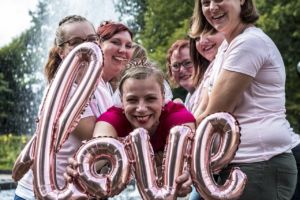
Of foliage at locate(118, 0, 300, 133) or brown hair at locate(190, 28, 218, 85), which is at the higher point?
foliage at locate(118, 0, 300, 133)

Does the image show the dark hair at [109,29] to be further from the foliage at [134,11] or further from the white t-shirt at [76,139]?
the foliage at [134,11]

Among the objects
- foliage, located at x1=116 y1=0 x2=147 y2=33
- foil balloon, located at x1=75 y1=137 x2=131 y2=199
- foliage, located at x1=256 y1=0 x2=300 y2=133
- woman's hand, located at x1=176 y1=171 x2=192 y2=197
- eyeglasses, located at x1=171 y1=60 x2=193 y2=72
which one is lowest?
woman's hand, located at x1=176 y1=171 x2=192 y2=197

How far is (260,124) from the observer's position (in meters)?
2.86

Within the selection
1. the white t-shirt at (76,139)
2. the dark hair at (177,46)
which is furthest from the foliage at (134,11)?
the white t-shirt at (76,139)

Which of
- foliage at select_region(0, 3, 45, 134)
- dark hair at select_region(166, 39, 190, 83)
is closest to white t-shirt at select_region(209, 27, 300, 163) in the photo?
dark hair at select_region(166, 39, 190, 83)

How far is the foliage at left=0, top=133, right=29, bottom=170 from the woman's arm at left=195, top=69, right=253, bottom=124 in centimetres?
1769

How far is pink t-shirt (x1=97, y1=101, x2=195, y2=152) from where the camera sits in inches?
107

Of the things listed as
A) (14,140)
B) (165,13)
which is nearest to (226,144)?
(14,140)

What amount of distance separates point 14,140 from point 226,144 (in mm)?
21684

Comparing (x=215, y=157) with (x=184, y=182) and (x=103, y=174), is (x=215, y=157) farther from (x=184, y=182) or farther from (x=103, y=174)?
(x=103, y=174)

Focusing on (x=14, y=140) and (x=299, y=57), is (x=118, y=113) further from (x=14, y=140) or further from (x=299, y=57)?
(x=14, y=140)

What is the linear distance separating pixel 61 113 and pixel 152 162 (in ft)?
1.19

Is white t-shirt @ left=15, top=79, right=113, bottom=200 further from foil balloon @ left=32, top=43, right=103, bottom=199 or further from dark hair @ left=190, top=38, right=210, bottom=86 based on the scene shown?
dark hair @ left=190, top=38, right=210, bottom=86

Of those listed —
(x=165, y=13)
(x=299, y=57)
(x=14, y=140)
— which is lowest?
(x=14, y=140)
